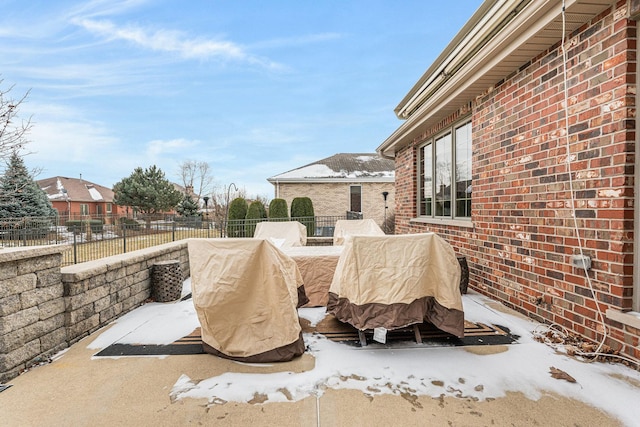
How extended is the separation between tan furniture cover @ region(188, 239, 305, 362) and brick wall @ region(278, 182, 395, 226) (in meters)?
14.5

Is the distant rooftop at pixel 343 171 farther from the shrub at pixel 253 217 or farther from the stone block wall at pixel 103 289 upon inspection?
the stone block wall at pixel 103 289

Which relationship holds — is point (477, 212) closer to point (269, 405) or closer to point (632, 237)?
point (632, 237)

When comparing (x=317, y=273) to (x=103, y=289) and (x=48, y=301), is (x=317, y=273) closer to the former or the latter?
(x=103, y=289)

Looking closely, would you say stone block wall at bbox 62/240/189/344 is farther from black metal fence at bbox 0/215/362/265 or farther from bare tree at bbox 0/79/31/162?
bare tree at bbox 0/79/31/162

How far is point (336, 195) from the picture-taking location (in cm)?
1711

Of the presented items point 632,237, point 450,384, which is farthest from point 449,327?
point 632,237

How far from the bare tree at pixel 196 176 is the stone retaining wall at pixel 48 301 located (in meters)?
32.7

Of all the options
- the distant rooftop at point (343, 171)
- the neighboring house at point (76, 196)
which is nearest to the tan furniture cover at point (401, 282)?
the distant rooftop at point (343, 171)

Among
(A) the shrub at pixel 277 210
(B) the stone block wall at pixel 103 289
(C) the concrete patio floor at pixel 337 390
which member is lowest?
(C) the concrete patio floor at pixel 337 390

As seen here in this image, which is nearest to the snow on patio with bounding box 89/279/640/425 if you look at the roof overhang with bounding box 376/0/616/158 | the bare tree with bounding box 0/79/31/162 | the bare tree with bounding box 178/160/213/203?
the roof overhang with bounding box 376/0/616/158

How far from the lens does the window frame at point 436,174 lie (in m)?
4.79

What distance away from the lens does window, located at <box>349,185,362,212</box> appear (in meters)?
17.2

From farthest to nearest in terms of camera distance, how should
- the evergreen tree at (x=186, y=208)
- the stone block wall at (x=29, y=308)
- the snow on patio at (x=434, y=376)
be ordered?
the evergreen tree at (x=186, y=208)
the stone block wall at (x=29, y=308)
the snow on patio at (x=434, y=376)

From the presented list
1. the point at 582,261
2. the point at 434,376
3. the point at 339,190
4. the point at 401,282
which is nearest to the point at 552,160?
the point at 582,261
